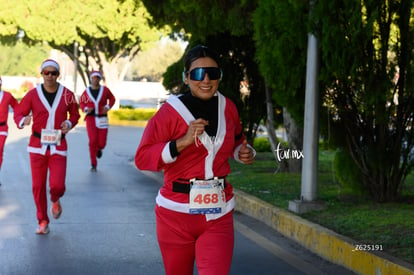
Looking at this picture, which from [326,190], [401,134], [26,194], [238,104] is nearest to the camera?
[401,134]

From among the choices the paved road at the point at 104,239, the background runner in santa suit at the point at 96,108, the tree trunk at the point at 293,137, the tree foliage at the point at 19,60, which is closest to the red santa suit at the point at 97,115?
the background runner in santa suit at the point at 96,108

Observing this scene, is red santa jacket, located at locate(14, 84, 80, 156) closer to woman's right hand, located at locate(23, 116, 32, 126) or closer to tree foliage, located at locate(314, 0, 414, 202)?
woman's right hand, located at locate(23, 116, 32, 126)

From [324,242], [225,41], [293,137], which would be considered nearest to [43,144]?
[324,242]

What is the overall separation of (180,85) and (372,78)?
821 cm

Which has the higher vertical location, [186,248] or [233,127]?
[233,127]

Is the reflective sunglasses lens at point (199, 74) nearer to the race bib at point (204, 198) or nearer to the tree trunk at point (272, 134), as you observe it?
the race bib at point (204, 198)

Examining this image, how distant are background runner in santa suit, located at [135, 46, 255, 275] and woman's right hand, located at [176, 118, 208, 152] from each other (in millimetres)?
27

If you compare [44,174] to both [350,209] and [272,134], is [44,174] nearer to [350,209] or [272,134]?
[350,209]

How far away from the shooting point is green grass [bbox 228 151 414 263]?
8.07 m

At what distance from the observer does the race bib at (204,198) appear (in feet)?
16.1

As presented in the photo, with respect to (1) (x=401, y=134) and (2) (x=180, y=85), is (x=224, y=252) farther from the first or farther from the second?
(2) (x=180, y=85)

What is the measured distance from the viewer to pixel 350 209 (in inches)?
391

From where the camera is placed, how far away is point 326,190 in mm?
12047

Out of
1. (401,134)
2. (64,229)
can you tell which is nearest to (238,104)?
(401,134)
